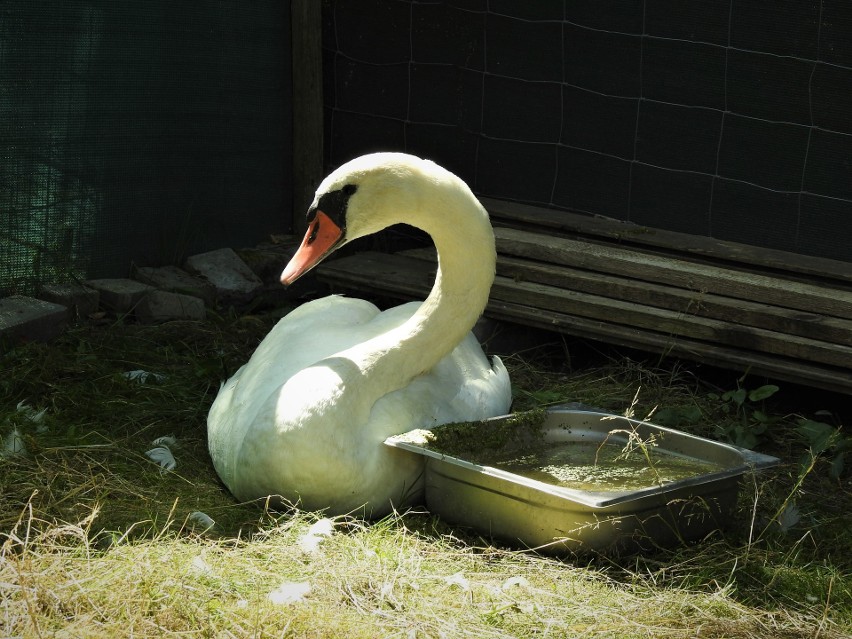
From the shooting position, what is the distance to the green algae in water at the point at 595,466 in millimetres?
4129

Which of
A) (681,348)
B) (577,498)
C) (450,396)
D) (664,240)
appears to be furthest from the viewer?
(664,240)

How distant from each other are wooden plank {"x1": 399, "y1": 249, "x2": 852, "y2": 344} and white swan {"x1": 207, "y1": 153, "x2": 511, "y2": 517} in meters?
1.32

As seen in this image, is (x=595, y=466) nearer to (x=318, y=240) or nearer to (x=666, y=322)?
(x=318, y=240)

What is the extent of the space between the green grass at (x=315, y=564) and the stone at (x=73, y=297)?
43.0 inches

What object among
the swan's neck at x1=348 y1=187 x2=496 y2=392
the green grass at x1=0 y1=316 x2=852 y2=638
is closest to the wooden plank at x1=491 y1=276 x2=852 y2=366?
the green grass at x1=0 y1=316 x2=852 y2=638

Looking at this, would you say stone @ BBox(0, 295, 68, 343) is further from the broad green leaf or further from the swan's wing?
the broad green leaf

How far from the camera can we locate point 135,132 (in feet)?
22.1

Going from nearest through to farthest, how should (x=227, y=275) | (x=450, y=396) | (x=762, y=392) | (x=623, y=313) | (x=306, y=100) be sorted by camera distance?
(x=450, y=396), (x=762, y=392), (x=623, y=313), (x=227, y=275), (x=306, y=100)

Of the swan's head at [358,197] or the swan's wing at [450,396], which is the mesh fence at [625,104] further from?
the swan's head at [358,197]

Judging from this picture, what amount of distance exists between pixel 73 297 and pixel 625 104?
2.97 meters

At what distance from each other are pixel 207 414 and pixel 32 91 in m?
2.16

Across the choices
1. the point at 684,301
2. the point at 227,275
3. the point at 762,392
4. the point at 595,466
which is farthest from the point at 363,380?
the point at 227,275

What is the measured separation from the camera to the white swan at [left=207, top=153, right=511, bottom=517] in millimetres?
4004

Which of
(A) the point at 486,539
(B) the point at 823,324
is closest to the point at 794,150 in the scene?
(B) the point at 823,324
